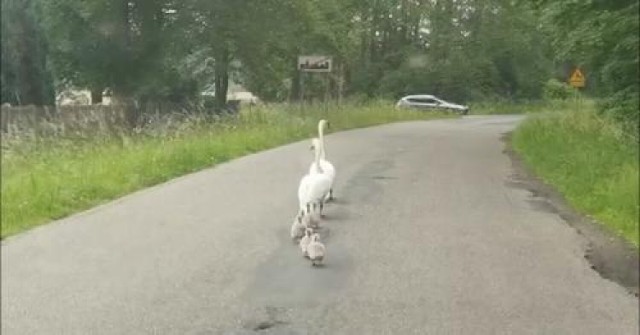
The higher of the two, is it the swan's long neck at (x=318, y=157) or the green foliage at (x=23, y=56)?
the green foliage at (x=23, y=56)

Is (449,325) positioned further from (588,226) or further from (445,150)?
(445,150)

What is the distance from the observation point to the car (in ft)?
135

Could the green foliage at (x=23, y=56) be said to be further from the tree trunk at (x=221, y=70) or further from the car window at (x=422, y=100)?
the car window at (x=422, y=100)

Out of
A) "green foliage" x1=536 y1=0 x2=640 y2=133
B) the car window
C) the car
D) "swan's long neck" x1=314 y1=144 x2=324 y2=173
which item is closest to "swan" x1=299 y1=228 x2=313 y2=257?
"swan's long neck" x1=314 y1=144 x2=324 y2=173

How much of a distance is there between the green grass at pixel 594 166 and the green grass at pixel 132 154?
359 cm

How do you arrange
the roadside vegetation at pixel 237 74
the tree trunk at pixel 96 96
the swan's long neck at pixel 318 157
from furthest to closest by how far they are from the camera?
the swan's long neck at pixel 318 157, the tree trunk at pixel 96 96, the roadside vegetation at pixel 237 74

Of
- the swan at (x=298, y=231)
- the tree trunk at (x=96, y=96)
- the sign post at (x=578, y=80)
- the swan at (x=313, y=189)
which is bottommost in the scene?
the swan at (x=298, y=231)

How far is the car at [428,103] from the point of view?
135 feet

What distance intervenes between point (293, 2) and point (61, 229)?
11.6 m

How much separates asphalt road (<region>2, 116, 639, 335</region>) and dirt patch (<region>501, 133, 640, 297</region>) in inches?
6.4

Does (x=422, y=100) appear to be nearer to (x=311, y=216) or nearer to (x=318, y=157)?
(x=318, y=157)

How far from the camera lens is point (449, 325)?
19.4 ft

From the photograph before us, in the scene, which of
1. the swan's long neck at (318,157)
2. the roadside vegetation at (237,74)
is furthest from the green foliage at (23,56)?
the swan's long neck at (318,157)

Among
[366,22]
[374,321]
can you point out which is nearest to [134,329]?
[374,321]
